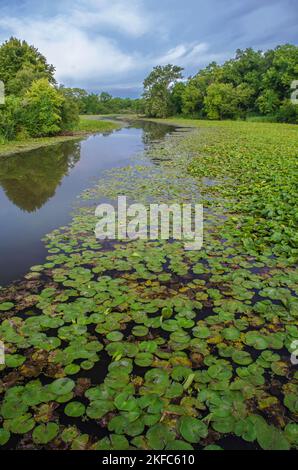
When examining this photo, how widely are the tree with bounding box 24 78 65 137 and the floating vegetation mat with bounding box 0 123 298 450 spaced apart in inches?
689

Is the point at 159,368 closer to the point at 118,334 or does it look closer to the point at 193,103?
the point at 118,334

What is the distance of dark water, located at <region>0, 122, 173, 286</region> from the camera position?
4.29m

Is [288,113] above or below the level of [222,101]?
below

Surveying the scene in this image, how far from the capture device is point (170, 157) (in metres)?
13.0

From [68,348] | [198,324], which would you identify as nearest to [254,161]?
[198,324]

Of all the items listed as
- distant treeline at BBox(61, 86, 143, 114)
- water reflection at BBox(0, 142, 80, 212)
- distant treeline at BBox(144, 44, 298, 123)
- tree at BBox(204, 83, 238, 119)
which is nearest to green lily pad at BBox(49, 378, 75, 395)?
water reflection at BBox(0, 142, 80, 212)

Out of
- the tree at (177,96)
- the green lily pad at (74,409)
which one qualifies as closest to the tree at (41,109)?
the green lily pad at (74,409)

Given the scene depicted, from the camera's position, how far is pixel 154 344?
2.49 m

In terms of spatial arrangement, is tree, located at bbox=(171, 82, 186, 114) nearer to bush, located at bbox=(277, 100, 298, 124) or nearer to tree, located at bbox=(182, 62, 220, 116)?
tree, located at bbox=(182, 62, 220, 116)

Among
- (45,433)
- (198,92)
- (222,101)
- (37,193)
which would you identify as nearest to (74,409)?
(45,433)

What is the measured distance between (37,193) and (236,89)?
4484cm

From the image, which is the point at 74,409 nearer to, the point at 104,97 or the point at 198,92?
the point at 198,92

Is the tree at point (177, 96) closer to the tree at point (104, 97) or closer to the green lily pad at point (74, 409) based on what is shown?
the tree at point (104, 97)

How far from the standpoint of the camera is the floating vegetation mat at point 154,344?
183 centimetres
